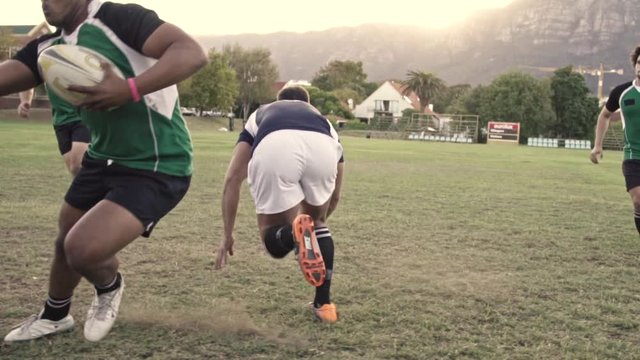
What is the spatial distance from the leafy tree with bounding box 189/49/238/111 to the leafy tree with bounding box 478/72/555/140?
3568 centimetres

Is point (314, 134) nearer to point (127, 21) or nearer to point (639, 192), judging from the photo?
point (127, 21)

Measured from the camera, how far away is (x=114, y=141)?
11.4ft

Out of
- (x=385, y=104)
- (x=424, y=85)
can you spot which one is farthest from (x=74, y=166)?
(x=385, y=104)

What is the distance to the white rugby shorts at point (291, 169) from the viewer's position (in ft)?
13.9

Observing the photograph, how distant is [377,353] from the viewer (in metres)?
3.64

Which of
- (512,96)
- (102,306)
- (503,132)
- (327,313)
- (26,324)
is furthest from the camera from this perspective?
(512,96)

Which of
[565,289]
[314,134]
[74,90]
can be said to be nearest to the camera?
[74,90]

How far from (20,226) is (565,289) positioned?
6117mm

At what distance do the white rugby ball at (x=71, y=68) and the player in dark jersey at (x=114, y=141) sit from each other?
5cm

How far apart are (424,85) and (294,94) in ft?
362

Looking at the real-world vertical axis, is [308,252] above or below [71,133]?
below

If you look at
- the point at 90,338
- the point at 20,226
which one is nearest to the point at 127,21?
the point at 90,338

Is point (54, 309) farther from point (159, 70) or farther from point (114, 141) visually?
point (159, 70)

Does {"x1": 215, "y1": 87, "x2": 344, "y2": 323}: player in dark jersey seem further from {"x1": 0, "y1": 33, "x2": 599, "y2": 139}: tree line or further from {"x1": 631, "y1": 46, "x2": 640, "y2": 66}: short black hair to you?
{"x1": 0, "y1": 33, "x2": 599, "y2": 139}: tree line
